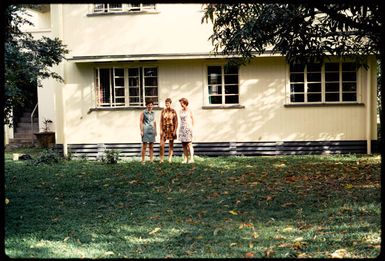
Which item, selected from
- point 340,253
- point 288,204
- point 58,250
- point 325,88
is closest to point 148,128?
point 325,88

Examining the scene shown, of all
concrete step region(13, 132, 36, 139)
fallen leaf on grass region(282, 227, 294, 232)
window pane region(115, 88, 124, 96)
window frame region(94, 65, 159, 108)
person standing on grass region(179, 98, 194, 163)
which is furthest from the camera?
concrete step region(13, 132, 36, 139)

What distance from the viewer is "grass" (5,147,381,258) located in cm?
508

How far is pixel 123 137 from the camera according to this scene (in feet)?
53.3

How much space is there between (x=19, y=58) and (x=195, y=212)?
4454 mm

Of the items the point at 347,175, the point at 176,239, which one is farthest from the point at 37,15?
the point at 176,239

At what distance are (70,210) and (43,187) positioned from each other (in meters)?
2.60

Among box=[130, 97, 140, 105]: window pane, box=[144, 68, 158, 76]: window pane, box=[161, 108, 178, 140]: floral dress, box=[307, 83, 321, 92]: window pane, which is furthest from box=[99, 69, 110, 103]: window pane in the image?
box=[307, 83, 321, 92]: window pane

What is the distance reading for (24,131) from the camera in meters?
22.7

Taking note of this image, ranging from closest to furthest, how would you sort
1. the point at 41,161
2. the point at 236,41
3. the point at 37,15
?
the point at 236,41, the point at 41,161, the point at 37,15

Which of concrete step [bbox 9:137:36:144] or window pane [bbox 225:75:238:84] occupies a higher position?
window pane [bbox 225:75:238:84]

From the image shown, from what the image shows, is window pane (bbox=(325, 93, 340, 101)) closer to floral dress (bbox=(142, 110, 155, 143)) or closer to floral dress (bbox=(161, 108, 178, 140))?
floral dress (bbox=(161, 108, 178, 140))

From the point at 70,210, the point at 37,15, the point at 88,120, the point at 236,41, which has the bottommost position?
the point at 70,210

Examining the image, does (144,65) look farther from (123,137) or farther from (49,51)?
(49,51)

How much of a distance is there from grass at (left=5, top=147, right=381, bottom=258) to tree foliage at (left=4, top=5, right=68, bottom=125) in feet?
6.04
